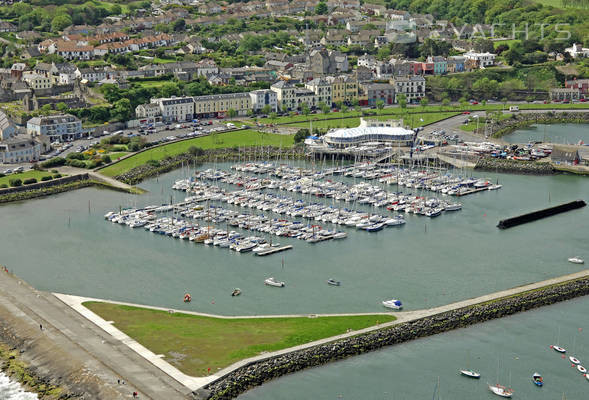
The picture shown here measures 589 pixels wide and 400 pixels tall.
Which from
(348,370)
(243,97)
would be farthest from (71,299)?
(243,97)

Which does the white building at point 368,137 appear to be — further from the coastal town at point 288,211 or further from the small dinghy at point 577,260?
the small dinghy at point 577,260

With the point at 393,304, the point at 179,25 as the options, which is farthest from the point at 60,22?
the point at 393,304

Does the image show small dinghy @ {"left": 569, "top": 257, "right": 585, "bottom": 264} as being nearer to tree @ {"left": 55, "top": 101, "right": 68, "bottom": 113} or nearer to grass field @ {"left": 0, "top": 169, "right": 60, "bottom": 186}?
grass field @ {"left": 0, "top": 169, "right": 60, "bottom": 186}

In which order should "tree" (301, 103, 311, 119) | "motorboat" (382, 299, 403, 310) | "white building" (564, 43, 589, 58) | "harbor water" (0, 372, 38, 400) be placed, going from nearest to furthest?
"harbor water" (0, 372, 38, 400), "motorboat" (382, 299, 403, 310), "tree" (301, 103, 311, 119), "white building" (564, 43, 589, 58)

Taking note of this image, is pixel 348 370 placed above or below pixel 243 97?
below

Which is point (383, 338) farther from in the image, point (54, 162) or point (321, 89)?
point (321, 89)

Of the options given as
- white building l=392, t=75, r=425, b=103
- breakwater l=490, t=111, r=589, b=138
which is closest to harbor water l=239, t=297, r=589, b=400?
breakwater l=490, t=111, r=589, b=138

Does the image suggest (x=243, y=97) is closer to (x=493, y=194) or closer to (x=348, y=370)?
(x=493, y=194)
